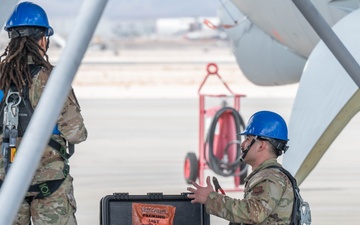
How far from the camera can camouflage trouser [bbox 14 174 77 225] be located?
238 inches

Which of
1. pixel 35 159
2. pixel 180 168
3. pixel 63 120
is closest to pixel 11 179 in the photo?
pixel 35 159

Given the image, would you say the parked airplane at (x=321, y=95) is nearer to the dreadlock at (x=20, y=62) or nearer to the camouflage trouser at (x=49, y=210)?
the camouflage trouser at (x=49, y=210)

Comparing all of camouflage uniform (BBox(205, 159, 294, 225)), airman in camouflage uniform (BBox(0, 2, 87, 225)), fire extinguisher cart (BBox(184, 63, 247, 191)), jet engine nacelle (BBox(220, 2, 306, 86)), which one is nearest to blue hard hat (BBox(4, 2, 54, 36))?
airman in camouflage uniform (BBox(0, 2, 87, 225))

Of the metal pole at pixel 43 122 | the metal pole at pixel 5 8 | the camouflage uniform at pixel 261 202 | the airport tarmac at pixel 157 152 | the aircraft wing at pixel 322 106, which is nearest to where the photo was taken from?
the metal pole at pixel 43 122

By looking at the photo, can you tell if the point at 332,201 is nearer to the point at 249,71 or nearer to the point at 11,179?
the point at 249,71

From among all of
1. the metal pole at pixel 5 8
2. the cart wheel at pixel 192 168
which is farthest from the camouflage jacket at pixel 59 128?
the cart wheel at pixel 192 168

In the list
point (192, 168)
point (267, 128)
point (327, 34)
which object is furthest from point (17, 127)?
point (192, 168)

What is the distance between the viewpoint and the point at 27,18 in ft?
20.1

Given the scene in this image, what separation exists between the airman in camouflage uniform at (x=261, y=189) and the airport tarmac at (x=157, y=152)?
587 centimetres

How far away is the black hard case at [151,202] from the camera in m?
6.32

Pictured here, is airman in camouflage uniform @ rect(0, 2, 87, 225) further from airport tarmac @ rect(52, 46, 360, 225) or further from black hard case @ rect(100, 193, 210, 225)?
airport tarmac @ rect(52, 46, 360, 225)

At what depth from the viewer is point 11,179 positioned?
4.48 meters

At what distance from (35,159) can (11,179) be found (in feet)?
0.41

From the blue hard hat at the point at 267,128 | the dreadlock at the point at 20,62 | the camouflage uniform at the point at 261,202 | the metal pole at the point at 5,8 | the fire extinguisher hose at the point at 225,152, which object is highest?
the fire extinguisher hose at the point at 225,152
